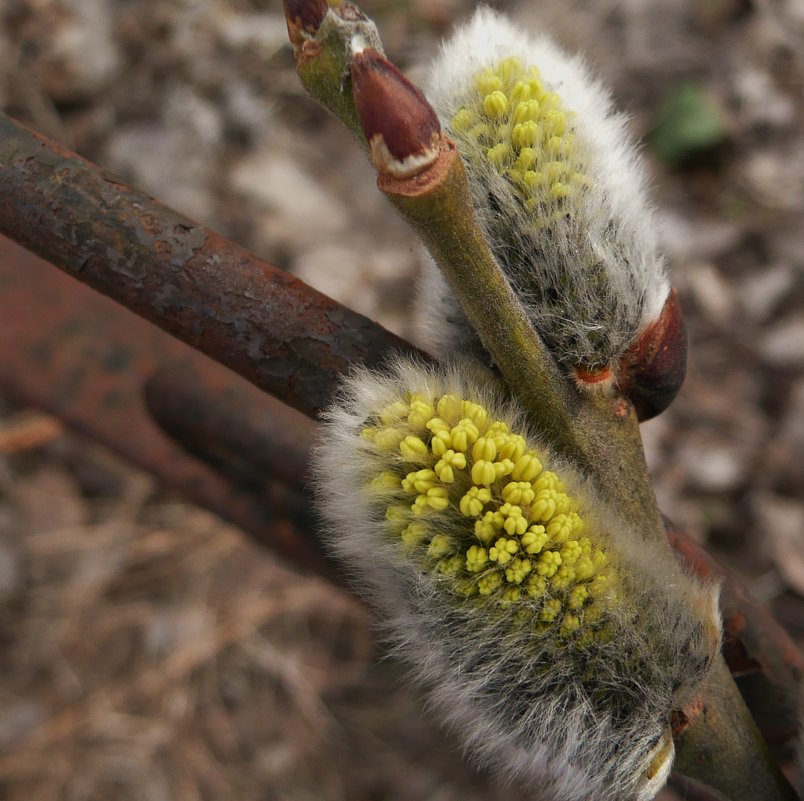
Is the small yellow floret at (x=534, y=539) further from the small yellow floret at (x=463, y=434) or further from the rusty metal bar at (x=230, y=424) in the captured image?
the rusty metal bar at (x=230, y=424)

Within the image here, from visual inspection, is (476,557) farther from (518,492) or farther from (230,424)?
(230,424)

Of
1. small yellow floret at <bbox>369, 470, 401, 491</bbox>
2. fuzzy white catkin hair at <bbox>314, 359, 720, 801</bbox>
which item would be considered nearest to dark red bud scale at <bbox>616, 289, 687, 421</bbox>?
fuzzy white catkin hair at <bbox>314, 359, 720, 801</bbox>

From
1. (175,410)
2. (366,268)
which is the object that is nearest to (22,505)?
(366,268)

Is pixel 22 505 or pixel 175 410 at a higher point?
pixel 22 505

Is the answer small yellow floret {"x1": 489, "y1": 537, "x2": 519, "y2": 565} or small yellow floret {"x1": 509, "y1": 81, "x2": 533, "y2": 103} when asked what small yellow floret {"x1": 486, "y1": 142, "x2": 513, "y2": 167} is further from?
small yellow floret {"x1": 489, "y1": 537, "x2": 519, "y2": 565}

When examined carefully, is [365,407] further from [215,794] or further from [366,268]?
[366,268]

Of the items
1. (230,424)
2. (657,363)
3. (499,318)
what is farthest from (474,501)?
(230,424)

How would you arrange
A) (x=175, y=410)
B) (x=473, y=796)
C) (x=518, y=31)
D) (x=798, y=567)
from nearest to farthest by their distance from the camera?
(x=518, y=31) → (x=175, y=410) → (x=473, y=796) → (x=798, y=567)
